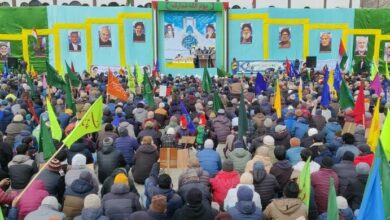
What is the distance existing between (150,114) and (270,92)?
594 centimetres

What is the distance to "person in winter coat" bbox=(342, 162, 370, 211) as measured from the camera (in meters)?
6.68

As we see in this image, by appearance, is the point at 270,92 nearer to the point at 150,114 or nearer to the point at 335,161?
the point at 150,114

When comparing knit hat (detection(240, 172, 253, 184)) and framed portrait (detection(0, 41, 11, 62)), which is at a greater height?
framed portrait (detection(0, 41, 11, 62))

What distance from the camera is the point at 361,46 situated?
96.4ft

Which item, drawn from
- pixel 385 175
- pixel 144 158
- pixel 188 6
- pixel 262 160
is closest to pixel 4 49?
pixel 188 6

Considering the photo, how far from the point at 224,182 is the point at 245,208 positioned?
1366 millimetres

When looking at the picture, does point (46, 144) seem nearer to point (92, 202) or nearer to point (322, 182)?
point (92, 202)

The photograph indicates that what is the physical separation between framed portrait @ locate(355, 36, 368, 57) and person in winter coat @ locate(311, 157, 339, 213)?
79.0 ft

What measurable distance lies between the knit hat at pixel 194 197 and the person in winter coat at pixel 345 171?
2519 millimetres

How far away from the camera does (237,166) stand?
812 centimetres

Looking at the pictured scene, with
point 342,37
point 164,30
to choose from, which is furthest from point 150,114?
point 342,37

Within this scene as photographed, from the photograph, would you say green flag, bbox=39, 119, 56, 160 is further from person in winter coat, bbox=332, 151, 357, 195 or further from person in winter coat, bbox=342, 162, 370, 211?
person in winter coat, bbox=342, 162, 370, 211

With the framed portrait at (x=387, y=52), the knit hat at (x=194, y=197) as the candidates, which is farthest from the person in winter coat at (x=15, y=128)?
the framed portrait at (x=387, y=52)

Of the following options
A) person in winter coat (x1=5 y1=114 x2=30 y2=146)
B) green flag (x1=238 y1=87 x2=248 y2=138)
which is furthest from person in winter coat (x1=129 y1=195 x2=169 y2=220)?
person in winter coat (x1=5 y1=114 x2=30 y2=146)
